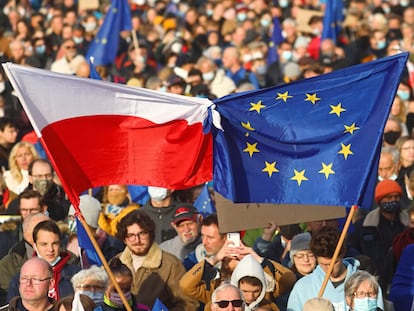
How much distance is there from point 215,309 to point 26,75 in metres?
2.01

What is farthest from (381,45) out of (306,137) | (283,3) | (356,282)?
(356,282)

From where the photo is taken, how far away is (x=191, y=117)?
12422 millimetres

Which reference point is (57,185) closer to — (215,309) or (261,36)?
(215,309)

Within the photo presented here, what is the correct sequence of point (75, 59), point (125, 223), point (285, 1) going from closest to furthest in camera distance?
point (125, 223)
point (75, 59)
point (285, 1)

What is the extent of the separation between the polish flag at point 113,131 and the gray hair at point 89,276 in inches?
23.2

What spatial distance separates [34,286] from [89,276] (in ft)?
1.47

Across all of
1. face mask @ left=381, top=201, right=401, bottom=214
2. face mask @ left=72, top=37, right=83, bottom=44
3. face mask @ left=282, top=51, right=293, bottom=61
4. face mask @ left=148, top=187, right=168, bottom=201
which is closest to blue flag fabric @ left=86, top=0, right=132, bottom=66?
face mask @ left=72, top=37, right=83, bottom=44

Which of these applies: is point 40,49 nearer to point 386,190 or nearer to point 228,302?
point 386,190

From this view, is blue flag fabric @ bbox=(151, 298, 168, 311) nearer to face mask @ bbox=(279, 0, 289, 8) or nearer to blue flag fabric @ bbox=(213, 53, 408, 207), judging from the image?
blue flag fabric @ bbox=(213, 53, 408, 207)

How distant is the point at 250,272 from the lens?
40.6 feet

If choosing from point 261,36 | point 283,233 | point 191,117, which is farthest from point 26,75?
point 261,36

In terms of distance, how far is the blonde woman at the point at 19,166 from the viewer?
17.0m

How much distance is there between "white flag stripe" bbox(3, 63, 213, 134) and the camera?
1191 cm

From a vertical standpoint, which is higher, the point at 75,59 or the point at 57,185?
the point at 75,59
